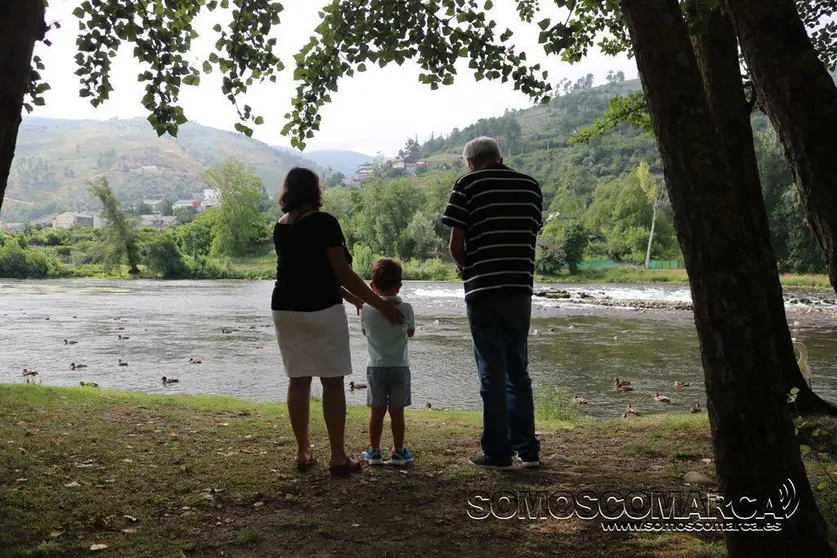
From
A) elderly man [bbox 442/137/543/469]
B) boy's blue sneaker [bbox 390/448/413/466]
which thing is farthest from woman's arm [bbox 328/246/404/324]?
boy's blue sneaker [bbox 390/448/413/466]

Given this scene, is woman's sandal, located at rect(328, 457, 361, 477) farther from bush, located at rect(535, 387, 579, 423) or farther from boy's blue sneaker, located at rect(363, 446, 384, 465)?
bush, located at rect(535, 387, 579, 423)

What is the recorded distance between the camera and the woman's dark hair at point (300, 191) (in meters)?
4.27

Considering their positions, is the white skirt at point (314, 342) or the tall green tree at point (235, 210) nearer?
the white skirt at point (314, 342)

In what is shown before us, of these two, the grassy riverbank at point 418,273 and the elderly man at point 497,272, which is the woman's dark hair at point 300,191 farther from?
the grassy riverbank at point 418,273

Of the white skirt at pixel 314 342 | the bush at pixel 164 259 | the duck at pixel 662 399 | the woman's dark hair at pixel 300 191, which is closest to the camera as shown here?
the white skirt at pixel 314 342

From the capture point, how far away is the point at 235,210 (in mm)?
83750

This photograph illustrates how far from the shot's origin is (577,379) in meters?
14.1

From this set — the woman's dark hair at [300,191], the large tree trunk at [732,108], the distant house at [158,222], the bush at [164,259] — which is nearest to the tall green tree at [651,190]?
the bush at [164,259]

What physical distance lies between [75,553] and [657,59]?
10.9ft

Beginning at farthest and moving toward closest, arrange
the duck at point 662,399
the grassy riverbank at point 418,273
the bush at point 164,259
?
the bush at point 164,259 < the grassy riverbank at point 418,273 < the duck at point 662,399

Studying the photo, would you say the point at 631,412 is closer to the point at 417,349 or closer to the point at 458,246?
the point at 458,246

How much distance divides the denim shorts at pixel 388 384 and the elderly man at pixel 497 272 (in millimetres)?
600

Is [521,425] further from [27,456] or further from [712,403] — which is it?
[27,456]

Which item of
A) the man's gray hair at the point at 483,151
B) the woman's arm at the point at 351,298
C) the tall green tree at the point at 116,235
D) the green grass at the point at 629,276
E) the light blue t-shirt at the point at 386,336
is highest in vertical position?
the tall green tree at the point at 116,235
